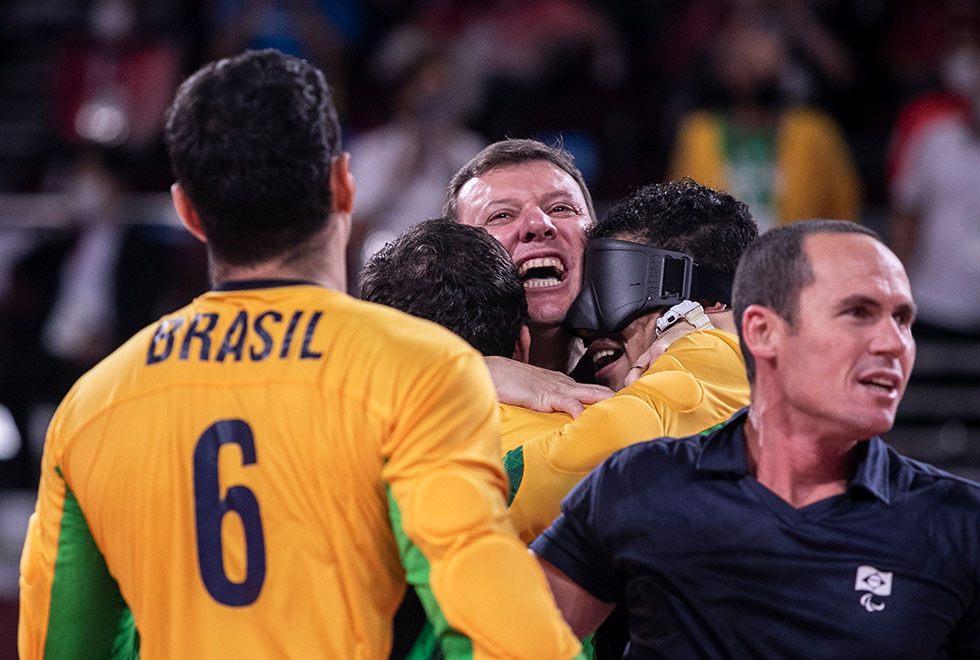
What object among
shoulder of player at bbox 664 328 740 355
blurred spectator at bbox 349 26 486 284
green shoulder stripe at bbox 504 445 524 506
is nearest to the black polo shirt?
green shoulder stripe at bbox 504 445 524 506

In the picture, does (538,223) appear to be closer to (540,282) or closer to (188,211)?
(540,282)

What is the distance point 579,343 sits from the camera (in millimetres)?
3232

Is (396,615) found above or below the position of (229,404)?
below

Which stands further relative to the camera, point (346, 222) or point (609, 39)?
point (609, 39)

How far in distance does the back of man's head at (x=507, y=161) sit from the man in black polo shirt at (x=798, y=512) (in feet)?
3.78

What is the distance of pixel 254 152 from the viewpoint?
179 centimetres

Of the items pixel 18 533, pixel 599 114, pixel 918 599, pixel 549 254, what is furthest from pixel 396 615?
pixel 599 114

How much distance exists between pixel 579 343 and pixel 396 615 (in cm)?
147

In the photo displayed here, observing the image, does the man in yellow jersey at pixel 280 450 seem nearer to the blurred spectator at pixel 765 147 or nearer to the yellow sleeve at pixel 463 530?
the yellow sleeve at pixel 463 530

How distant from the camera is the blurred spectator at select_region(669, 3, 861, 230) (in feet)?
19.8

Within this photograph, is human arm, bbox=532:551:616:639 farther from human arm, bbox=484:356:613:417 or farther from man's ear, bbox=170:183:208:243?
man's ear, bbox=170:183:208:243

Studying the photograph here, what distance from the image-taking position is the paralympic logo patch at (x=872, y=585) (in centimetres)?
201

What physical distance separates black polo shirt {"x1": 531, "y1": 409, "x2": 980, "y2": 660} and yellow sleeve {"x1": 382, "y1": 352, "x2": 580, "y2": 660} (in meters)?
0.41

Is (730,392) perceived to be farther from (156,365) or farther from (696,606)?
(156,365)
